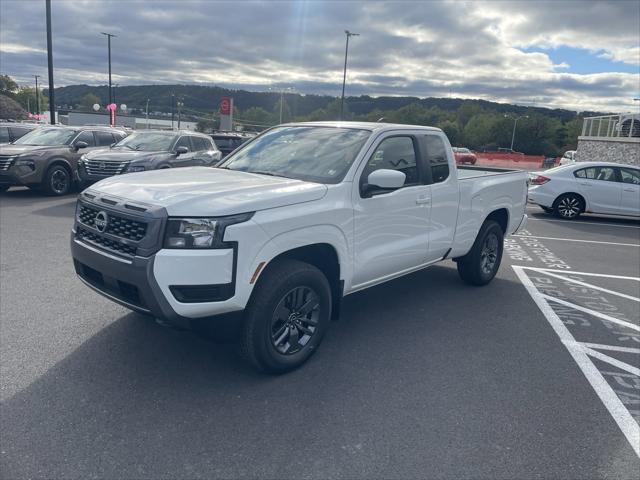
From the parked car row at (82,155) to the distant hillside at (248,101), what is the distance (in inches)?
3726

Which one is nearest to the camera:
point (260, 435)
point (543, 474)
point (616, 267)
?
point (543, 474)

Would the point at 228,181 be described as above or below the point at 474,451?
above

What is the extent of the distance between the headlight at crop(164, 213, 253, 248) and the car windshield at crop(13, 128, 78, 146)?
11.4 metres

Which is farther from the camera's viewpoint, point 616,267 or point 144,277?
point 616,267

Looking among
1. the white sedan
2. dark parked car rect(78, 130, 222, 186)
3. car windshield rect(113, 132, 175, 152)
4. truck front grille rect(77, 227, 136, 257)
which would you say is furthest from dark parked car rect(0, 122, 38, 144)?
the white sedan

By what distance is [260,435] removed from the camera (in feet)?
10.3

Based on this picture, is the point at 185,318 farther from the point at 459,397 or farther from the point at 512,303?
the point at 512,303

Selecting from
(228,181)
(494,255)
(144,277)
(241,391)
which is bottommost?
(241,391)

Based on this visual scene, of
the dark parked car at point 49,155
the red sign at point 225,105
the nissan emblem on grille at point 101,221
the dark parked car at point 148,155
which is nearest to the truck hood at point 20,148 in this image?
the dark parked car at point 49,155

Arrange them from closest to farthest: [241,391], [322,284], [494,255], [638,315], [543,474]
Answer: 1. [543,474]
2. [241,391]
3. [322,284]
4. [638,315]
5. [494,255]

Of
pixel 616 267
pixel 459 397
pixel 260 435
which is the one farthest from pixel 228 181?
pixel 616 267

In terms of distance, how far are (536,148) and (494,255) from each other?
4110 inches

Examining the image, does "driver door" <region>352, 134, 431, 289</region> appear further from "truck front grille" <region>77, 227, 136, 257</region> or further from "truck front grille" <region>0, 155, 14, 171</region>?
"truck front grille" <region>0, 155, 14, 171</region>

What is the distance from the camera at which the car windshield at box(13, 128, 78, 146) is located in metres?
13.0
